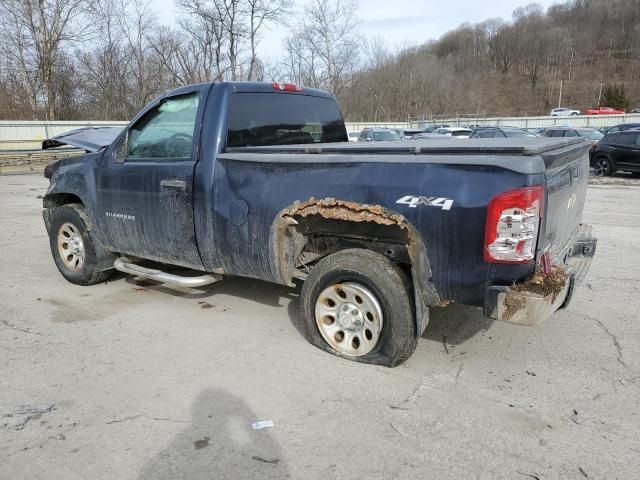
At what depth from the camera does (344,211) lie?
11.6ft

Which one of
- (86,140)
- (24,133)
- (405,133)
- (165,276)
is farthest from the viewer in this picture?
(405,133)

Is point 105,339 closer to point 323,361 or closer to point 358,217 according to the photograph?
point 323,361

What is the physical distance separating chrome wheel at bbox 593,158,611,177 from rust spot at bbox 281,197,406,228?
1646 cm

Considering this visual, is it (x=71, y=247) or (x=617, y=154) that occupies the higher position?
(x=617, y=154)

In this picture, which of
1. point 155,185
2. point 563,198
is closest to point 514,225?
point 563,198

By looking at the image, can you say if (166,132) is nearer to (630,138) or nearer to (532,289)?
(532,289)

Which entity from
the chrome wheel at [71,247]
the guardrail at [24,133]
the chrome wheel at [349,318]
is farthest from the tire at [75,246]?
the guardrail at [24,133]

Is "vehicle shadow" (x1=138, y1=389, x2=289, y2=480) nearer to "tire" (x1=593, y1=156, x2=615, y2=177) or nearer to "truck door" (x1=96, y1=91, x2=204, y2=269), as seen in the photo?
"truck door" (x1=96, y1=91, x2=204, y2=269)

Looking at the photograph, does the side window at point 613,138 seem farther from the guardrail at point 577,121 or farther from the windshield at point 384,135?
the guardrail at point 577,121

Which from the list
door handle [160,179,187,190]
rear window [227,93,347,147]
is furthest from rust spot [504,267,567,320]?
door handle [160,179,187,190]

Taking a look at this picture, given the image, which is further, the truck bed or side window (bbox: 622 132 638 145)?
side window (bbox: 622 132 638 145)

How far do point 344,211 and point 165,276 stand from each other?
6.68 ft

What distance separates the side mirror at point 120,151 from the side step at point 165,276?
3.37ft

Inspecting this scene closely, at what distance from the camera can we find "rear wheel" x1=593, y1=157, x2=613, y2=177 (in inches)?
672
